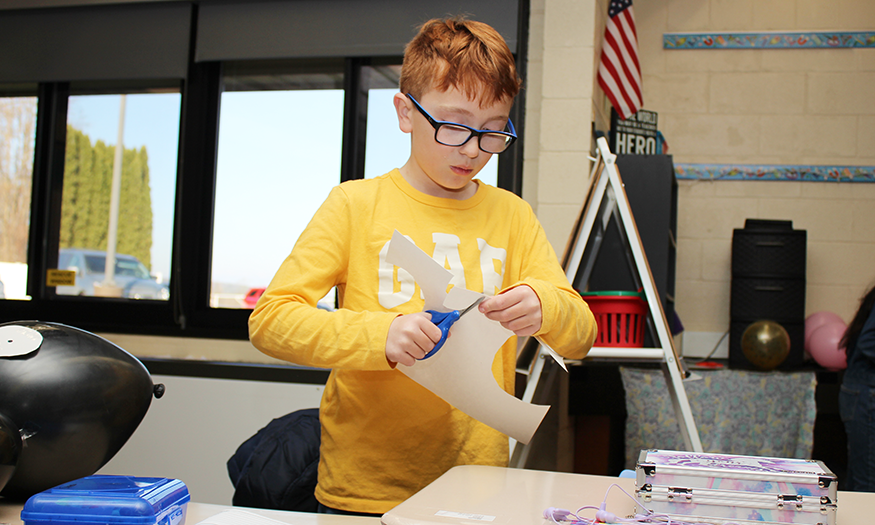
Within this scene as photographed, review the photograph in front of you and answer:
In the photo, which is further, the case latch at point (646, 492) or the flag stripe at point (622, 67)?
the flag stripe at point (622, 67)

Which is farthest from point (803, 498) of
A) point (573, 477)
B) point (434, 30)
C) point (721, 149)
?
point (721, 149)

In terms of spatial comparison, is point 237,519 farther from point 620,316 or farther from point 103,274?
point 103,274

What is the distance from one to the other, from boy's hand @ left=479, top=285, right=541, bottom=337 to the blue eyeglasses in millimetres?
227

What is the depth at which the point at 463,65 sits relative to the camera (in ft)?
3.14

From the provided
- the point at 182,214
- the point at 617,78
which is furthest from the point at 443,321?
the point at 182,214

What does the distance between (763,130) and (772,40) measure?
435mm

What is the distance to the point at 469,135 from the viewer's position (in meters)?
0.96

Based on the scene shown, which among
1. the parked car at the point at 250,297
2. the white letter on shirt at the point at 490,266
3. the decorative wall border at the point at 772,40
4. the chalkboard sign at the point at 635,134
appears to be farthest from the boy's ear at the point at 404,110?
the decorative wall border at the point at 772,40

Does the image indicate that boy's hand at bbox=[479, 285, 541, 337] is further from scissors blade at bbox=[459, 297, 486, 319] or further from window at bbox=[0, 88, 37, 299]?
window at bbox=[0, 88, 37, 299]

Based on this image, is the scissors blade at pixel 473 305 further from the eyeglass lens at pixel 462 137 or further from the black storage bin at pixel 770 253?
the black storage bin at pixel 770 253

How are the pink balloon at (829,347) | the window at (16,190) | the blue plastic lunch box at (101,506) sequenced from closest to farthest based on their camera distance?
1. the blue plastic lunch box at (101,506)
2. the pink balloon at (829,347)
3. the window at (16,190)

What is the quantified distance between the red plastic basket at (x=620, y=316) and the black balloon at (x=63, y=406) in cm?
117

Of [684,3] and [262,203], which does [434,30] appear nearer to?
[262,203]

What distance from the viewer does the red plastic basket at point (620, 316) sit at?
1.68m
